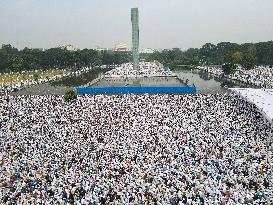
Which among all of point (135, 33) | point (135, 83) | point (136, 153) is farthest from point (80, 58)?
point (136, 153)

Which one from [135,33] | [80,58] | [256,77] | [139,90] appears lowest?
[139,90]

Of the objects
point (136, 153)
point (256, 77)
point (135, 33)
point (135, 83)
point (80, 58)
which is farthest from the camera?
point (80, 58)

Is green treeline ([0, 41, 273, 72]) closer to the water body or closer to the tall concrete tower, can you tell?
the water body

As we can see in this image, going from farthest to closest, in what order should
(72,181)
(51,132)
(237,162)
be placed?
(51,132) < (237,162) < (72,181)

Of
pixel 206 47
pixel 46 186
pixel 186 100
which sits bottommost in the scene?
pixel 46 186

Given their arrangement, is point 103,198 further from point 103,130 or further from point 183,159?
point 103,130

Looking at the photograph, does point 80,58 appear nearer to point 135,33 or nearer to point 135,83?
point 135,33

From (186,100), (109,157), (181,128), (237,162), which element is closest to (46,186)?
(109,157)

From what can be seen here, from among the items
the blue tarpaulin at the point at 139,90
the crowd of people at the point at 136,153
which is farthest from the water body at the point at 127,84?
the crowd of people at the point at 136,153
